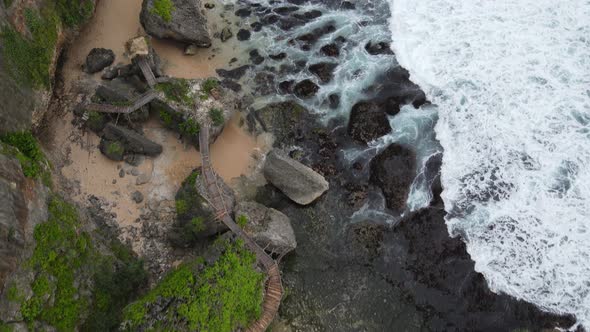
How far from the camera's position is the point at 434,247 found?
→ 72.3ft

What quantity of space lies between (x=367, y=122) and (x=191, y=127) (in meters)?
9.43

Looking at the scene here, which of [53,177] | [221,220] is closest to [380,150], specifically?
[221,220]

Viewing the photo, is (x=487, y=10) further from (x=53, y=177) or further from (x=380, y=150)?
(x=53, y=177)

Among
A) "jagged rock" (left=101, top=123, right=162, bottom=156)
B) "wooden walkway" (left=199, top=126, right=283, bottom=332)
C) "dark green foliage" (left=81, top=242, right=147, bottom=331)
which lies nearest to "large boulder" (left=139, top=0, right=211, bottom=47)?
"jagged rock" (left=101, top=123, right=162, bottom=156)

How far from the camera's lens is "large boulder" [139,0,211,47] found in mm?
26312

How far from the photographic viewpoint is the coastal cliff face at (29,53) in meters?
20.1

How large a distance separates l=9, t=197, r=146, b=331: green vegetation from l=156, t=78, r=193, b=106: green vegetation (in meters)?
7.77

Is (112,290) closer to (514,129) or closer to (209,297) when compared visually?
(209,297)

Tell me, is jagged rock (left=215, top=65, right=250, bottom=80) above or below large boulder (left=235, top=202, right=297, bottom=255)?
above

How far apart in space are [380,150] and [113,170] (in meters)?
13.6

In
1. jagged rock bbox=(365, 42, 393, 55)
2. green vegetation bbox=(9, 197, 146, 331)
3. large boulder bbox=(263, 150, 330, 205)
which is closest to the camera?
green vegetation bbox=(9, 197, 146, 331)

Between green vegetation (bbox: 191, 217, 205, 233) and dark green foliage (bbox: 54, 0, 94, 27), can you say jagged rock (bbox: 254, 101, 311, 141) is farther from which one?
dark green foliage (bbox: 54, 0, 94, 27)

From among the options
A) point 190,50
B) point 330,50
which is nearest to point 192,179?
point 190,50

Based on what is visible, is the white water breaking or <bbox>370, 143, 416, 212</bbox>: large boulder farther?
<bbox>370, 143, 416, 212</bbox>: large boulder
